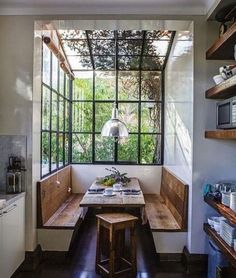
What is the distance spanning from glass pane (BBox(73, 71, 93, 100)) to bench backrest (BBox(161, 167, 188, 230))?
2292 millimetres

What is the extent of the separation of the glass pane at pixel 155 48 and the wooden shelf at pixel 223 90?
87.2 inches

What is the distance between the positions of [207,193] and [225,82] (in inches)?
47.9

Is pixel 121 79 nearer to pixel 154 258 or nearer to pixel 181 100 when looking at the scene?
pixel 181 100

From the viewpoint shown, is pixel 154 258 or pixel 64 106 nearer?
pixel 154 258

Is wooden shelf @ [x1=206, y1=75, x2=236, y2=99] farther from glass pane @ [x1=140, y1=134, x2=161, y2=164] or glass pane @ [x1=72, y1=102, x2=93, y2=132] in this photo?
glass pane @ [x1=72, y1=102, x2=93, y2=132]

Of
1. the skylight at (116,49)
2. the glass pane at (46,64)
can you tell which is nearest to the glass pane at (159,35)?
the skylight at (116,49)

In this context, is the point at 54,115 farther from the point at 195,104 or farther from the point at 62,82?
the point at 195,104

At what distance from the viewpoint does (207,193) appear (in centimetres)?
332

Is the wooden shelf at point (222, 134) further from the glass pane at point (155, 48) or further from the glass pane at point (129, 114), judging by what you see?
the glass pane at point (129, 114)

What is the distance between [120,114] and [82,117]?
30.2 inches

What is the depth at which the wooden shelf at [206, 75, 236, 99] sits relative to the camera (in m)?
2.65

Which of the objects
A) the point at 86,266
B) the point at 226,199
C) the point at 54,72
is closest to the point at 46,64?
the point at 54,72

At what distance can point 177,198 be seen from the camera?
158 inches

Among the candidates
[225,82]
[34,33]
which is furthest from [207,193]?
[34,33]
